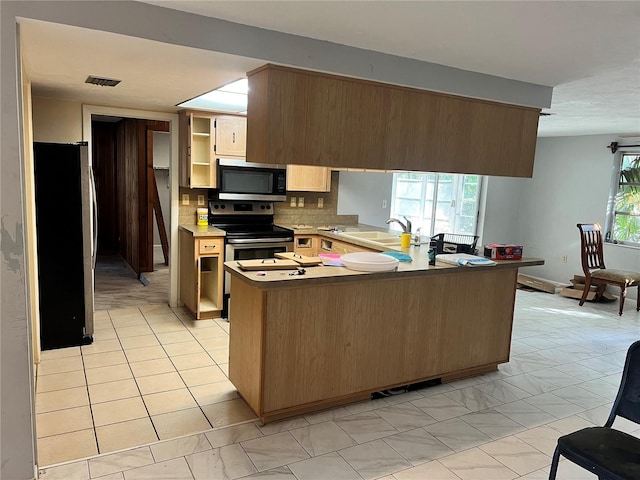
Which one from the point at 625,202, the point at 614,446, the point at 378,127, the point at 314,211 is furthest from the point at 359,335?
Answer: the point at 625,202

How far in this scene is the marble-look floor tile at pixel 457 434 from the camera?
8.88 ft

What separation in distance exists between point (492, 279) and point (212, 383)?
2.25 metres

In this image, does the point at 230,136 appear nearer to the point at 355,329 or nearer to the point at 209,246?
the point at 209,246

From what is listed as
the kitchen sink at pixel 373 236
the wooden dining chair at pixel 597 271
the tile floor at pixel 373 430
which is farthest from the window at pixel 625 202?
the kitchen sink at pixel 373 236

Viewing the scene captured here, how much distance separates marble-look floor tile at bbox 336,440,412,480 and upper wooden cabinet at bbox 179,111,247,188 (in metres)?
3.20

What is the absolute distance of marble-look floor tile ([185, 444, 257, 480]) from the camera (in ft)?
7.61

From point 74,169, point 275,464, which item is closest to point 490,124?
point 275,464

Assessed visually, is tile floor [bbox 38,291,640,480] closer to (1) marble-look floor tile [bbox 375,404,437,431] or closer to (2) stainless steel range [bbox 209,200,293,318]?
(1) marble-look floor tile [bbox 375,404,437,431]

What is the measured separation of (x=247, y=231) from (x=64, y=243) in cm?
178

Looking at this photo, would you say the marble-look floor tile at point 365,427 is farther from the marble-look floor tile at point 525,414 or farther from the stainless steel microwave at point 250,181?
the stainless steel microwave at point 250,181

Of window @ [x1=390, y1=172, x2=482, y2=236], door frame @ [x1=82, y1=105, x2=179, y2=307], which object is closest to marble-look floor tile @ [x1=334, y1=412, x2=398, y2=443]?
door frame @ [x1=82, y1=105, x2=179, y2=307]

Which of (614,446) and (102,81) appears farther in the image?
(102,81)

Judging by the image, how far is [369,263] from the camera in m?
3.01

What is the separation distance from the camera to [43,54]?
8.70ft
